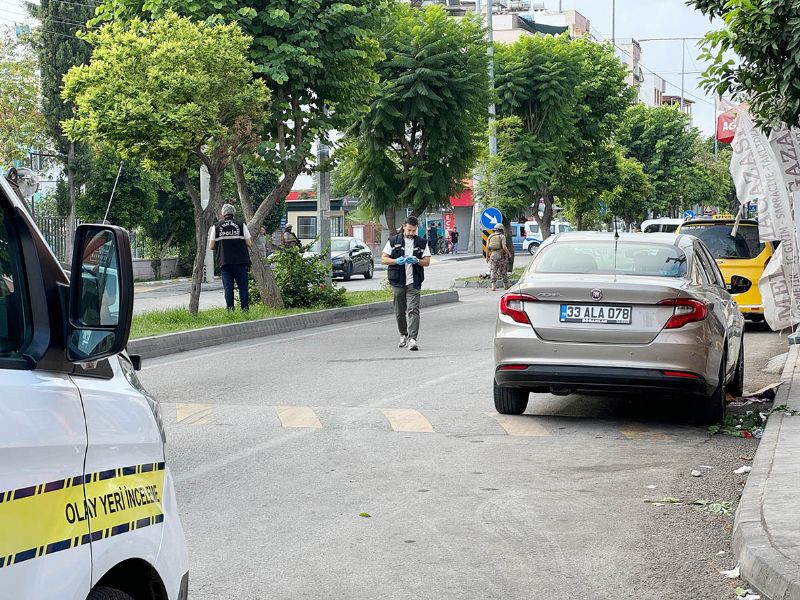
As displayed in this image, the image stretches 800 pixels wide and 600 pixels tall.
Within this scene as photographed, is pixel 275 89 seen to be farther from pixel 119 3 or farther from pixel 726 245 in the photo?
pixel 726 245

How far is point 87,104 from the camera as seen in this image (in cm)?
1895

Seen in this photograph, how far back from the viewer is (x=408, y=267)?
16609 mm

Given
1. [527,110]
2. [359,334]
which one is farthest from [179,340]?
[527,110]

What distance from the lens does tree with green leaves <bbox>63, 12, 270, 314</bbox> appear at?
62.0 ft

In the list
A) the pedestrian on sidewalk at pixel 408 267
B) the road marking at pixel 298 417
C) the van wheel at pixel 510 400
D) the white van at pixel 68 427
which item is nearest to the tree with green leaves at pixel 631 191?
the pedestrian on sidewalk at pixel 408 267

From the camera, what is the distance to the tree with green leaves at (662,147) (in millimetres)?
78812

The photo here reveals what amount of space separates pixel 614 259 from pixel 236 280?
11993 mm

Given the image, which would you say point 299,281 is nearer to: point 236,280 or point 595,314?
point 236,280

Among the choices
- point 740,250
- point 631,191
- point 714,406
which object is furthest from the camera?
point 631,191

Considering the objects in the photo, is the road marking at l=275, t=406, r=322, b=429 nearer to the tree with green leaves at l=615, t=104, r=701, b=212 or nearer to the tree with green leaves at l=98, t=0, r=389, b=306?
the tree with green leaves at l=98, t=0, r=389, b=306

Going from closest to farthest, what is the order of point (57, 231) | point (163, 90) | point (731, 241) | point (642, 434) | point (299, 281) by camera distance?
point (642, 434)
point (163, 90)
point (731, 241)
point (299, 281)
point (57, 231)

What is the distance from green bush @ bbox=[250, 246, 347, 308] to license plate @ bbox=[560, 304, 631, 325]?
14.0 meters

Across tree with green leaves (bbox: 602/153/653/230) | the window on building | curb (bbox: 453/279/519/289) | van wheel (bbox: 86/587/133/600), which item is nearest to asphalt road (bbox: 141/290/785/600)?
van wheel (bbox: 86/587/133/600)

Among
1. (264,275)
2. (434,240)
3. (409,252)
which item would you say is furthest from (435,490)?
(434,240)
